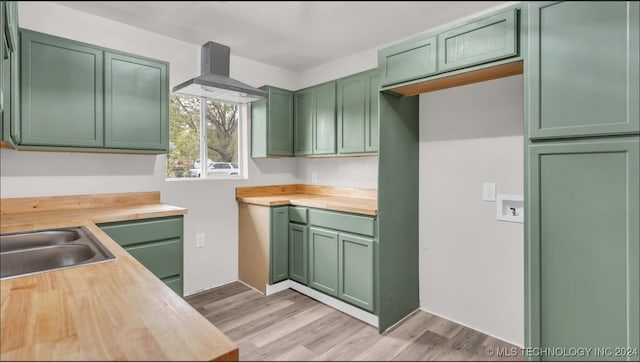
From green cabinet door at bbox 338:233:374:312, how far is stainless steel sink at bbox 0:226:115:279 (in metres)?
1.40

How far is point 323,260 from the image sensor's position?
7.25 ft

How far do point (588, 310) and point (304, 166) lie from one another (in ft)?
8.60

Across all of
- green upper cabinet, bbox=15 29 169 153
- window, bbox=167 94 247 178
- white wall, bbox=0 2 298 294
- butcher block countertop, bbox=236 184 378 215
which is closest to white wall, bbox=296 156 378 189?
butcher block countertop, bbox=236 184 378 215

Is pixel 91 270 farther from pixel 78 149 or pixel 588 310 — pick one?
pixel 78 149

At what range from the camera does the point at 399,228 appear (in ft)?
5.68

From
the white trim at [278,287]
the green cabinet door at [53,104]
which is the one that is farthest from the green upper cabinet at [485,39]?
the white trim at [278,287]

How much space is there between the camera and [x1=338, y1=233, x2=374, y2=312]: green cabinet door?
1.90 metres

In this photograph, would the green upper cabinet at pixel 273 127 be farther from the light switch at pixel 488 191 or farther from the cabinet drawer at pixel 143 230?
the light switch at pixel 488 191

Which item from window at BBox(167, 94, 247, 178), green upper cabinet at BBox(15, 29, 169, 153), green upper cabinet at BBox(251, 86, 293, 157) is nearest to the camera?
window at BBox(167, 94, 247, 178)

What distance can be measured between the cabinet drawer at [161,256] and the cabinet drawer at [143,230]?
0.12ft

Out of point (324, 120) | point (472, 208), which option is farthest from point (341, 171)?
point (472, 208)

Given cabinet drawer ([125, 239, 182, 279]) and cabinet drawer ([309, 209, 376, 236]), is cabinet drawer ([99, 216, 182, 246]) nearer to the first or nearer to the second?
cabinet drawer ([125, 239, 182, 279])

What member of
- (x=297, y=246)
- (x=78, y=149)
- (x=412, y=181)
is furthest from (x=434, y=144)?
(x=78, y=149)

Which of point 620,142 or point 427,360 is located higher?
point 620,142
